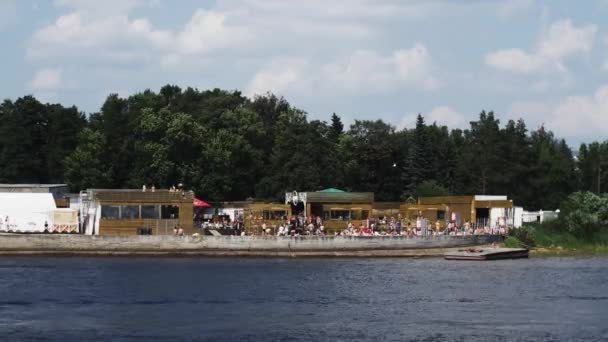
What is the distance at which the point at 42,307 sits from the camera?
55.8 metres

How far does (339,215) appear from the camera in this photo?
318 ft

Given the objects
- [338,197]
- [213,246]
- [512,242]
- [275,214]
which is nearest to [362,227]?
[338,197]

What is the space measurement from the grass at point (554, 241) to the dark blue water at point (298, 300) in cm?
1211

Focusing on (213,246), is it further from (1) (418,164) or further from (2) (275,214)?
(1) (418,164)

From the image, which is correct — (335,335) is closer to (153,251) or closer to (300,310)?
(300,310)

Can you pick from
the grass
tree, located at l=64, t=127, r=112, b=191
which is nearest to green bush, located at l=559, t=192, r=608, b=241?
the grass

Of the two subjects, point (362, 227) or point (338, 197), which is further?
point (338, 197)

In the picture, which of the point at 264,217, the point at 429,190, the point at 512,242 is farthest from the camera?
the point at 429,190

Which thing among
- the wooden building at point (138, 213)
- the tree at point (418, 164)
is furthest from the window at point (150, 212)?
the tree at point (418, 164)

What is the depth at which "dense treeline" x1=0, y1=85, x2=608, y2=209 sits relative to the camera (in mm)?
115812

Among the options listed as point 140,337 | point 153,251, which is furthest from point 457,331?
point 153,251

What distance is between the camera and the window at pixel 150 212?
89625mm

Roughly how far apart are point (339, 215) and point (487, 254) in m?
14.7

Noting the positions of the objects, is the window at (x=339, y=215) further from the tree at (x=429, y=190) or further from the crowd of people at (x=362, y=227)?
the tree at (x=429, y=190)
